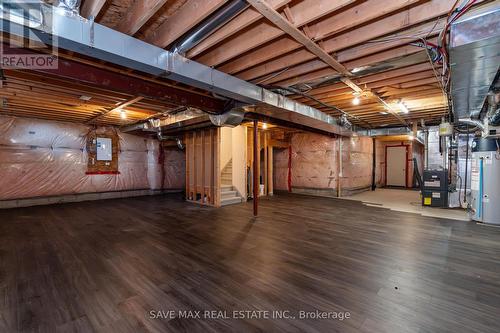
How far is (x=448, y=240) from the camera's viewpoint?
3.24m

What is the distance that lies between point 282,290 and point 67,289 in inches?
72.2

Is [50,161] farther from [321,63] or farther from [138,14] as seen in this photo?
[321,63]

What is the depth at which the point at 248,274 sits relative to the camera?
2232 mm

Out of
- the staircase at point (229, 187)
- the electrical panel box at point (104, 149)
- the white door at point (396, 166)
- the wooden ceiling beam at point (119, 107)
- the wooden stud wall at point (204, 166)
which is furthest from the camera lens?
the white door at point (396, 166)

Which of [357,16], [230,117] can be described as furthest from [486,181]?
[230,117]

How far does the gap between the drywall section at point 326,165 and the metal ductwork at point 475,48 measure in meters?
4.89

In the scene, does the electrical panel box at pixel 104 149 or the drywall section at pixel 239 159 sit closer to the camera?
the drywall section at pixel 239 159

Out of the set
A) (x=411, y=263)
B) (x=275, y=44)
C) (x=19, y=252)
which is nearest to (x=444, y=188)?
(x=411, y=263)

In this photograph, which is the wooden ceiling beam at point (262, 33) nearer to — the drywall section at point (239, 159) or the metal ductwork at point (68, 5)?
the metal ductwork at point (68, 5)

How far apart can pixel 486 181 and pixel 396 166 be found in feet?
23.8

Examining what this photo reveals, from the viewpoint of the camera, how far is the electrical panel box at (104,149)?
271 inches

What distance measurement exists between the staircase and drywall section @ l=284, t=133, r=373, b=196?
3.05 meters

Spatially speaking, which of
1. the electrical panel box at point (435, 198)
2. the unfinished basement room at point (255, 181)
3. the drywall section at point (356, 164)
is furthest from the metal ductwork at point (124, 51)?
the drywall section at point (356, 164)

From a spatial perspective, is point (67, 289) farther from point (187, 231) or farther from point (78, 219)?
point (78, 219)
